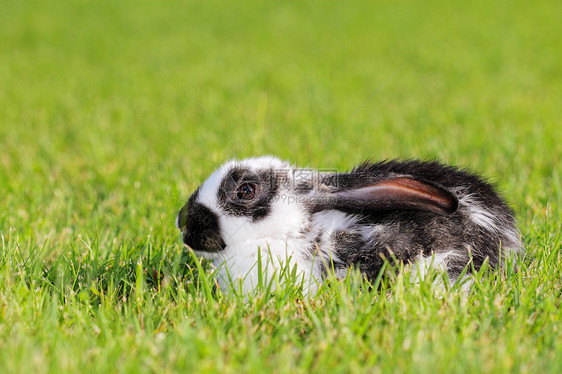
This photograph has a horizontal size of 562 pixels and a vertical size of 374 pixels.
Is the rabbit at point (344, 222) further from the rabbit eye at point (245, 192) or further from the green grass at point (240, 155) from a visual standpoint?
the green grass at point (240, 155)

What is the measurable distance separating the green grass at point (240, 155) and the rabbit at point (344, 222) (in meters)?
0.20

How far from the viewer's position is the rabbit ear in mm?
3006

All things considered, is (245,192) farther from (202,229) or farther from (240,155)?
(240,155)

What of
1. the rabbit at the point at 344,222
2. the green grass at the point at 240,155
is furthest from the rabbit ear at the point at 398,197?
the green grass at the point at 240,155

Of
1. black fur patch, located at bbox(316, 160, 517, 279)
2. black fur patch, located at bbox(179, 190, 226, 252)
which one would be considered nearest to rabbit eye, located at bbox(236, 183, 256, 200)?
black fur patch, located at bbox(179, 190, 226, 252)

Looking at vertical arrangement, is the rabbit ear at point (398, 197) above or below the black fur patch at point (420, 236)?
above

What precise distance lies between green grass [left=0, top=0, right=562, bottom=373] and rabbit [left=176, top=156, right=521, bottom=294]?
0.20 metres

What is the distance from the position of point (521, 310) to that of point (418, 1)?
19.1 m

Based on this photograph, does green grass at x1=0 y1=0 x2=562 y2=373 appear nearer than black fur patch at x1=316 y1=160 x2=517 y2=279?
Yes

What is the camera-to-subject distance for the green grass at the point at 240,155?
2.37m

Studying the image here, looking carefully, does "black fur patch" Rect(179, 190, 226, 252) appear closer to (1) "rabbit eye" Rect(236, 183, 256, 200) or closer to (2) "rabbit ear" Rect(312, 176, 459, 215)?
(1) "rabbit eye" Rect(236, 183, 256, 200)

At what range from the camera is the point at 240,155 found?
5.76 metres

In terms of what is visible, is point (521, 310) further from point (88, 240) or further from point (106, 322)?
point (88, 240)

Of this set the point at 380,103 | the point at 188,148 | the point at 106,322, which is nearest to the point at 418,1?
the point at 380,103
